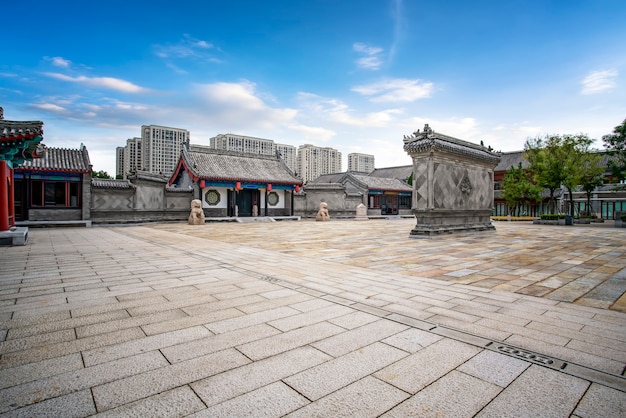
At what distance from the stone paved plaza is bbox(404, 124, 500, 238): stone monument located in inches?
314

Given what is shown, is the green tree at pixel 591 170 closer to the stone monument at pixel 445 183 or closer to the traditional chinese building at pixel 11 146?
the stone monument at pixel 445 183

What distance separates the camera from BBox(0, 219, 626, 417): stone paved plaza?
229 centimetres

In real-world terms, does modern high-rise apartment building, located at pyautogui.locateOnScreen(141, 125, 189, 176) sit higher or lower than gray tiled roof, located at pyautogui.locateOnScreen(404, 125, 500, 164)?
higher

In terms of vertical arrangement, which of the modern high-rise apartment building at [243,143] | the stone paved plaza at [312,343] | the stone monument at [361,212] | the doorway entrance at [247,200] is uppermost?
the modern high-rise apartment building at [243,143]

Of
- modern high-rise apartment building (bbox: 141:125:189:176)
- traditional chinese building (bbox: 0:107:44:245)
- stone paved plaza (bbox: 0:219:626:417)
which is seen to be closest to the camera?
stone paved plaza (bbox: 0:219:626:417)

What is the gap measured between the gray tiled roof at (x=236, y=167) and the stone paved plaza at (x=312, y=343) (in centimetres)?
2238

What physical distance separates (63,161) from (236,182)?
39.1ft

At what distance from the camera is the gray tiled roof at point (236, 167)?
28.4 m

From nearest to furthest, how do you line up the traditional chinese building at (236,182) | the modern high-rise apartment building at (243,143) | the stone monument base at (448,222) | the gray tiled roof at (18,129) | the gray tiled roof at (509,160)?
the gray tiled roof at (18,129)
the stone monument base at (448,222)
the traditional chinese building at (236,182)
the gray tiled roof at (509,160)
the modern high-rise apartment building at (243,143)

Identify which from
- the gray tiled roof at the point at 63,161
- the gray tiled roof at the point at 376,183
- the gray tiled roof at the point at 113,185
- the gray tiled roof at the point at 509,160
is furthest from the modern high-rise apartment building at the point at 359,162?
the gray tiled roof at the point at 63,161

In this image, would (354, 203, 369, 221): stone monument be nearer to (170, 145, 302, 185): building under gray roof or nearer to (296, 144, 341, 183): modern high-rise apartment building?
(170, 145, 302, 185): building under gray roof

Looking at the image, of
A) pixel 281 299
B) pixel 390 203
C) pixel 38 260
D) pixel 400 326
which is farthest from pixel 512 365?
pixel 390 203

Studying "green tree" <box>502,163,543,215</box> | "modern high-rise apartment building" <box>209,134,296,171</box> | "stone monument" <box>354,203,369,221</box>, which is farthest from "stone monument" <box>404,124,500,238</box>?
"modern high-rise apartment building" <box>209,134,296,171</box>

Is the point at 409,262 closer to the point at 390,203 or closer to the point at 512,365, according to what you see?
the point at 512,365
